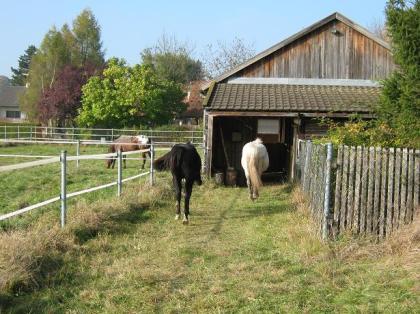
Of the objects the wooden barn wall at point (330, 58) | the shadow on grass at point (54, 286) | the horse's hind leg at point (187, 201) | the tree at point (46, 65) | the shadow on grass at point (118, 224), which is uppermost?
the tree at point (46, 65)

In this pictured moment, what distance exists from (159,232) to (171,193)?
3399mm

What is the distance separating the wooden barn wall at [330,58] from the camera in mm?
16672

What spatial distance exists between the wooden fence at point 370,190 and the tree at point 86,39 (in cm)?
5320

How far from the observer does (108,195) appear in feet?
37.0

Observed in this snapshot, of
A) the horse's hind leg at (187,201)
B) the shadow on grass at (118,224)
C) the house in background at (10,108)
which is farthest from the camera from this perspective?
the house in background at (10,108)

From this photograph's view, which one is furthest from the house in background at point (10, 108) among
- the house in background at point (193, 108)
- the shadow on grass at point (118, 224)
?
the shadow on grass at point (118, 224)

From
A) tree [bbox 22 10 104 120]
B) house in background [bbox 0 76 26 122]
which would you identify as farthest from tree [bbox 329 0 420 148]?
house in background [bbox 0 76 26 122]

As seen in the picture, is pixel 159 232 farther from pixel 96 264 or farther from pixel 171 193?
pixel 171 193

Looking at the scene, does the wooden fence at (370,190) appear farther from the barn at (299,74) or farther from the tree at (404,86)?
the barn at (299,74)

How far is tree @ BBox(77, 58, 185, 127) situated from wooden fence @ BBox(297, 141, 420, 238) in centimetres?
3335

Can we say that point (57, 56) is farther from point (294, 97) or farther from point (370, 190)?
point (370, 190)

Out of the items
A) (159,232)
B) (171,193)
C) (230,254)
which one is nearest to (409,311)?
(230,254)

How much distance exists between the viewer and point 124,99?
3947 cm

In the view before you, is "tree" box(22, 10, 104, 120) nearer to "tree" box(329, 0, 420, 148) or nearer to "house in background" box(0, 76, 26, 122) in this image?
"house in background" box(0, 76, 26, 122)
